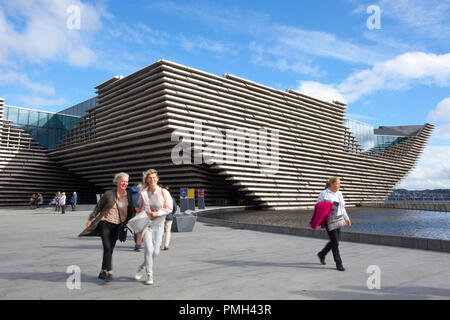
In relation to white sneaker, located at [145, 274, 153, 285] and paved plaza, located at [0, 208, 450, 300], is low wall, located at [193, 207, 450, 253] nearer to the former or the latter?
paved plaza, located at [0, 208, 450, 300]

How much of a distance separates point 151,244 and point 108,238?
649 mm

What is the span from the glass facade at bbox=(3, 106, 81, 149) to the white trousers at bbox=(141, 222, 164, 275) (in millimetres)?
34235

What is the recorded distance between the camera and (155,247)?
4.87m

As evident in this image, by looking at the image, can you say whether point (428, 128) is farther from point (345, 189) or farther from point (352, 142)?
point (345, 189)

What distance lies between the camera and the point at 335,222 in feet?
18.7

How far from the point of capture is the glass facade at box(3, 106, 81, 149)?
36.3 m

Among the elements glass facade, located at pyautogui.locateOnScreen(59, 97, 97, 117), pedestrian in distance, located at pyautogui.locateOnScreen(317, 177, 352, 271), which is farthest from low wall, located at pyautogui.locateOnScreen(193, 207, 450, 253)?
glass facade, located at pyautogui.locateOnScreen(59, 97, 97, 117)

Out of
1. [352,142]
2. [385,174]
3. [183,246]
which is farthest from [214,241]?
[385,174]

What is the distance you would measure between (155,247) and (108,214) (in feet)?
2.68

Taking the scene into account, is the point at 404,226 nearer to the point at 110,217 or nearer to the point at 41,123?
the point at 110,217

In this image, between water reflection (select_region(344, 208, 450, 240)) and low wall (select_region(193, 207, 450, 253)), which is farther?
water reflection (select_region(344, 208, 450, 240))

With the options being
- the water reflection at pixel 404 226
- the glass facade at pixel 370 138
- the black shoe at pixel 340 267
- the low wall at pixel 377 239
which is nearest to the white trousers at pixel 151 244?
the black shoe at pixel 340 267

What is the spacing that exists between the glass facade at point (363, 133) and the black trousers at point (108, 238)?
2567 inches

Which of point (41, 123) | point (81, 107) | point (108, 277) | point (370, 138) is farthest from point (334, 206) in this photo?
point (370, 138)
